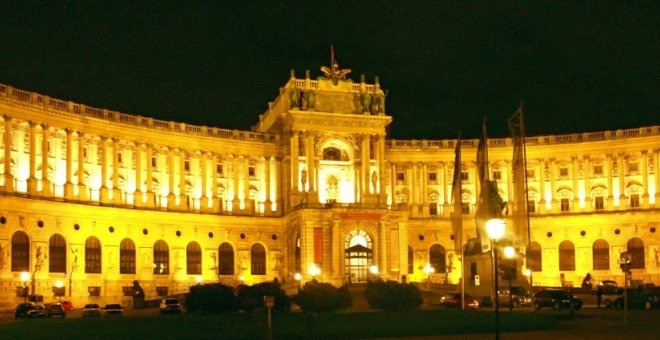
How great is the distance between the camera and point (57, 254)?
83.4 meters

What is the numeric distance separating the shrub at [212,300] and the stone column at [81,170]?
112ft

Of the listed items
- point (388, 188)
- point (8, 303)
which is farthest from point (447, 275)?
point (8, 303)

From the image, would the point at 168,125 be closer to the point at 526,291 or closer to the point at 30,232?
the point at 30,232

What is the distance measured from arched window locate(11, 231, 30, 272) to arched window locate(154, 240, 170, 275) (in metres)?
15.9

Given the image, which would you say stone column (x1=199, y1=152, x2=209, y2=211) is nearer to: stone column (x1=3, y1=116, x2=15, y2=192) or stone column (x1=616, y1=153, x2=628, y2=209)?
stone column (x1=3, y1=116, x2=15, y2=192)

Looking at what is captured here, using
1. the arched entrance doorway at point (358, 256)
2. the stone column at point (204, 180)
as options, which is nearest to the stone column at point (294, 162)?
the arched entrance doorway at point (358, 256)

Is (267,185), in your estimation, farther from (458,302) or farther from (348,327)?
(348,327)

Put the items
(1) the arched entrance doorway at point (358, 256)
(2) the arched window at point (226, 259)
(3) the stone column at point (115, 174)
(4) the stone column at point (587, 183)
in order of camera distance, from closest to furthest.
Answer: (3) the stone column at point (115, 174) < (1) the arched entrance doorway at point (358, 256) < (2) the arched window at point (226, 259) < (4) the stone column at point (587, 183)

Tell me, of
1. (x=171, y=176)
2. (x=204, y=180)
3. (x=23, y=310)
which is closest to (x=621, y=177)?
(x=204, y=180)

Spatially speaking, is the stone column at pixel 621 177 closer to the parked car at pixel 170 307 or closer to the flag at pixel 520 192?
the flag at pixel 520 192

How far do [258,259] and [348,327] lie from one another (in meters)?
54.8

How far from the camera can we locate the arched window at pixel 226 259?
99.1m

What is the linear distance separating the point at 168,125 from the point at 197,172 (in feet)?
18.9

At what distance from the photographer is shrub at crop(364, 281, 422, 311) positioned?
Answer: 60344mm
